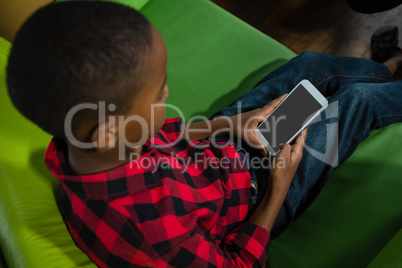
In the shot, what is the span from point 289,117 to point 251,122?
0.30ft

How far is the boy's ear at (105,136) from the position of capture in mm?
491

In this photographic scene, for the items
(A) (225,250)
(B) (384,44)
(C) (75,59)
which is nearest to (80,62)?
(C) (75,59)

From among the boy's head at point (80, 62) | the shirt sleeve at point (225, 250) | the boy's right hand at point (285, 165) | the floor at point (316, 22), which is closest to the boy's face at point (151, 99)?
the boy's head at point (80, 62)

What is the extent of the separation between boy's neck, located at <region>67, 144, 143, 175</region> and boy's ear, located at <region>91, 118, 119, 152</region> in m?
0.02

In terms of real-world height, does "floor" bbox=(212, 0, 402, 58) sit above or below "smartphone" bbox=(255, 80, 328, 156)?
below

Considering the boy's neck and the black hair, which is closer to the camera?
the black hair

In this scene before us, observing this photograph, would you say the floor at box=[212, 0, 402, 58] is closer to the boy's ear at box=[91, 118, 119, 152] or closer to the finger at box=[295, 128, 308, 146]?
the finger at box=[295, 128, 308, 146]

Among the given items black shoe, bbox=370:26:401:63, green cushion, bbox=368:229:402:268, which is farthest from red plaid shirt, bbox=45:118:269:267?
black shoe, bbox=370:26:401:63

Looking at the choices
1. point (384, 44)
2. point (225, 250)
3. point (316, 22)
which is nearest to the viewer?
point (225, 250)

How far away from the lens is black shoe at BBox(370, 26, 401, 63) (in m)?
1.37

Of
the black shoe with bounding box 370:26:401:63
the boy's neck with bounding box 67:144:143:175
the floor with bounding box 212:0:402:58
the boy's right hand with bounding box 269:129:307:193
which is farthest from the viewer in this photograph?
the floor with bounding box 212:0:402:58

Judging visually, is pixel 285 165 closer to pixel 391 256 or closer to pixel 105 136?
pixel 391 256

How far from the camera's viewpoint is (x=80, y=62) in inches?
16.7

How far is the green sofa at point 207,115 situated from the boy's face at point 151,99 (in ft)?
0.90
